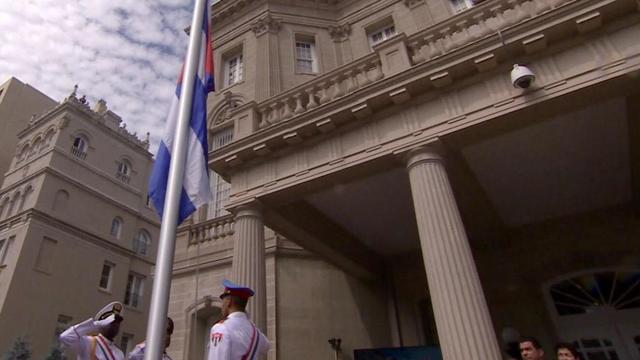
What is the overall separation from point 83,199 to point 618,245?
33.5 meters

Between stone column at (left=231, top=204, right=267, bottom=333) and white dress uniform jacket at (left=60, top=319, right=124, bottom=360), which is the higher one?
stone column at (left=231, top=204, right=267, bottom=333)

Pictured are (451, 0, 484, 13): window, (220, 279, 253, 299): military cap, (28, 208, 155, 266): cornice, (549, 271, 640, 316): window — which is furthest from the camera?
(28, 208, 155, 266): cornice

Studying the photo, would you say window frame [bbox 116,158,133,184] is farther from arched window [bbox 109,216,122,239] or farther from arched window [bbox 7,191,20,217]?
arched window [bbox 7,191,20,217]

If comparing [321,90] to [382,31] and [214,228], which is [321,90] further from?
[382,31]

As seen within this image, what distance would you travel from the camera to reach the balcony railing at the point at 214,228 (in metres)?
12.6

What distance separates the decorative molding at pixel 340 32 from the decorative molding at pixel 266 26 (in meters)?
2.21

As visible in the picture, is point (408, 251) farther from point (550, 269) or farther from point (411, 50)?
point (411, 50)

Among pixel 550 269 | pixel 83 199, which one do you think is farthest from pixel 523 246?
pixel 83 199

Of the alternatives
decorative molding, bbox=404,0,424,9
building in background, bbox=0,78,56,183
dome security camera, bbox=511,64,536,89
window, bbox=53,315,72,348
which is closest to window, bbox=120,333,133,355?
window, bbox=53,315,72,348

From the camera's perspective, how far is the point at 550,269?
1032 cm

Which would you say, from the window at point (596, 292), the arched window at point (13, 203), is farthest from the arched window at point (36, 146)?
the window at point (596, 292)

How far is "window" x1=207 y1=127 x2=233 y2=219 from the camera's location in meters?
Result: 13.9

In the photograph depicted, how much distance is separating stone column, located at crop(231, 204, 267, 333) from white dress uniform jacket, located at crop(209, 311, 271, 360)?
3964mm

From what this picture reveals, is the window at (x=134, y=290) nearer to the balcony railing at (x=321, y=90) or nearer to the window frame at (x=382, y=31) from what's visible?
the window frame at (x=382, y=31)
